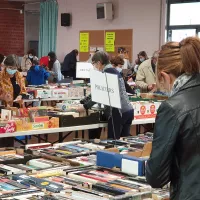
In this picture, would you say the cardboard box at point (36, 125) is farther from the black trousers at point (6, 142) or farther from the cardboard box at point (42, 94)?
the cardboard box at point (42, 94)

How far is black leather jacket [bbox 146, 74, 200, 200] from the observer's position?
1.96 meters

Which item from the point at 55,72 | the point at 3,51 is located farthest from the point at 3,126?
the point at 3,51

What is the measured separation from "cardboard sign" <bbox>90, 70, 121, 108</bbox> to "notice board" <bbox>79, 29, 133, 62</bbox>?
778 cm

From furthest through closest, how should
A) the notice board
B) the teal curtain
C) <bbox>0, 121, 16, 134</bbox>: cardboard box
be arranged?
the teal curtain, the notice board, <bbox>0, 121, 16, 134</bbox>: cardboard box

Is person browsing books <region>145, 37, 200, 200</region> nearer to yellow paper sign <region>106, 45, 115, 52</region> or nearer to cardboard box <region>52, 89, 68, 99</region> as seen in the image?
cardboard box <region>52, 89, 68, 99</region>

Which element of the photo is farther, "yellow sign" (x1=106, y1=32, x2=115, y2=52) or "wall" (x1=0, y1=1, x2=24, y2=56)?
"wall" (x1=0, y1=1, x2=24, y2=56)

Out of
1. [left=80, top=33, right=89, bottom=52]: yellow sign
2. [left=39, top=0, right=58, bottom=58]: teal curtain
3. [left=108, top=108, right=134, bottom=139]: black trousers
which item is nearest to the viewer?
[left=108, top=108, right=134, bottom=139]: black trousers

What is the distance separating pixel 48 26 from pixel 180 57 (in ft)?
42.7

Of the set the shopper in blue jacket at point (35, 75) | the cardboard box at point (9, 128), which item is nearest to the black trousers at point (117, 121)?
the cardboard box at point (9, 128)

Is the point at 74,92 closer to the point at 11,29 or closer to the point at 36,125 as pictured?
the point at 36,125

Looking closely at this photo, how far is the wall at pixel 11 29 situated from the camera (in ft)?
51.0

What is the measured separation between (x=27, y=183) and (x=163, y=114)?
1259mm

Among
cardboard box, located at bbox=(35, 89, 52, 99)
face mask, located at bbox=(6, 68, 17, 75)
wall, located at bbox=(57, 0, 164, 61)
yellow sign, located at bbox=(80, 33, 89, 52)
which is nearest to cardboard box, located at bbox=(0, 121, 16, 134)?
face mask, located at bbox=(6, 68, 17, 75)

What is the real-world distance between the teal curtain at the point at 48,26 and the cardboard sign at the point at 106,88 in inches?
401
